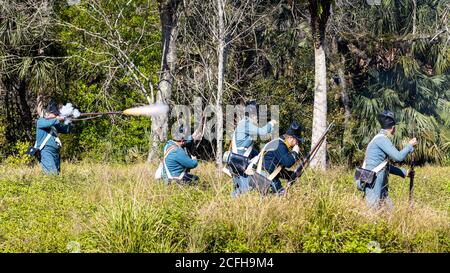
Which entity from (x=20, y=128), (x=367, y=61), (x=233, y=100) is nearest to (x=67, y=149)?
(x=20, y=128)

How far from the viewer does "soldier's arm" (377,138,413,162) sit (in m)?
11.1

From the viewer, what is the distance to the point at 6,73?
23734 millimetres

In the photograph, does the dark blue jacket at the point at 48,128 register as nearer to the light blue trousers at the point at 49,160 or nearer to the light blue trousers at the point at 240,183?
the light blue trousers at the point at 49,160

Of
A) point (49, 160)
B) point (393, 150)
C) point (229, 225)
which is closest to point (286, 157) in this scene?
point (393, 150)

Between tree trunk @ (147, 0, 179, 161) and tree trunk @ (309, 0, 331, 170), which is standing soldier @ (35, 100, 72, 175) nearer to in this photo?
tree trunk @ (147, 0, 179, 161)

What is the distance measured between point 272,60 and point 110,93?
489 cm

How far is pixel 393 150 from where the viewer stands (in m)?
11.2

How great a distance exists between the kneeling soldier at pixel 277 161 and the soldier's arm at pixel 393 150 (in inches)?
51.2

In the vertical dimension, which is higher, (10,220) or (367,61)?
(367,61)

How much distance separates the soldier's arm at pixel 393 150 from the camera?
1105 centimetres

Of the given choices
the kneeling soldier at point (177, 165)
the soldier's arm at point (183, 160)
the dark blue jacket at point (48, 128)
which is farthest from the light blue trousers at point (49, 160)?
the soldier's arm at point (183, 160)

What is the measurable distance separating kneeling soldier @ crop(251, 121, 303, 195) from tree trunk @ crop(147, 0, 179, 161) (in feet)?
27.7

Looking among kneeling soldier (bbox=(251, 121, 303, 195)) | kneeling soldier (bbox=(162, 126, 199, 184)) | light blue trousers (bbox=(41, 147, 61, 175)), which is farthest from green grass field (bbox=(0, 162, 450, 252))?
light blue trousers (bbox=(41, 147, 61, 175))
